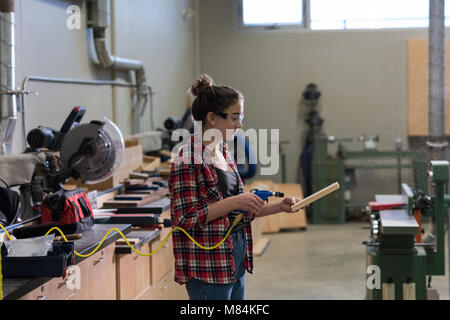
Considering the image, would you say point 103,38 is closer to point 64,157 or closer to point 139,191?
point 139,191

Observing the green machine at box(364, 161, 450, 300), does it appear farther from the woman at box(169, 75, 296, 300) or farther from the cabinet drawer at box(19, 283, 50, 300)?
the cabinet drawer at box(19, 283, 50, 300)

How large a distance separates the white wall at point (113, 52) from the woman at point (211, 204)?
1449 mm

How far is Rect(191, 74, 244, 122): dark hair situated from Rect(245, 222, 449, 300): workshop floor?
Answer: 2.35 meters

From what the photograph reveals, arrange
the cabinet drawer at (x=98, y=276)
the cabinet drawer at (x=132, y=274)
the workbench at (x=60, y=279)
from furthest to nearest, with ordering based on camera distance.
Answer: the cabinet drawer at (x=132, y=274), the cabinet drawer at (x=98, y=276), the workbench at (x=60, y=279)

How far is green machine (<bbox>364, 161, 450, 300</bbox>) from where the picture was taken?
9.34 feet

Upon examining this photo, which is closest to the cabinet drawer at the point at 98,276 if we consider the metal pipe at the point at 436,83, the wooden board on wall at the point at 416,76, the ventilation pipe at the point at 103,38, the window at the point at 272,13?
the metal pipe at the point at 436,83

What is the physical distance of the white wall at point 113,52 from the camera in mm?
3170

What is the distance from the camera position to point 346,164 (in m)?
6.56

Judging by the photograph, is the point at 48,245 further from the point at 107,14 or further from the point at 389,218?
the point at 107,14

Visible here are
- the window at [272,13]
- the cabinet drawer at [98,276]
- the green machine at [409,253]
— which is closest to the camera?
the cabinet drawer at [98,276]

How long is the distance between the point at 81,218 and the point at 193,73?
4.49 metres

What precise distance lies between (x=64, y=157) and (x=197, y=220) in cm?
100

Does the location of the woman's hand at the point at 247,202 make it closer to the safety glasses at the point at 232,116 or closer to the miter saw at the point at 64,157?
the safety glasses at the point at 232,116

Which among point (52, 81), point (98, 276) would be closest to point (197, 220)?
point (98, 276)
